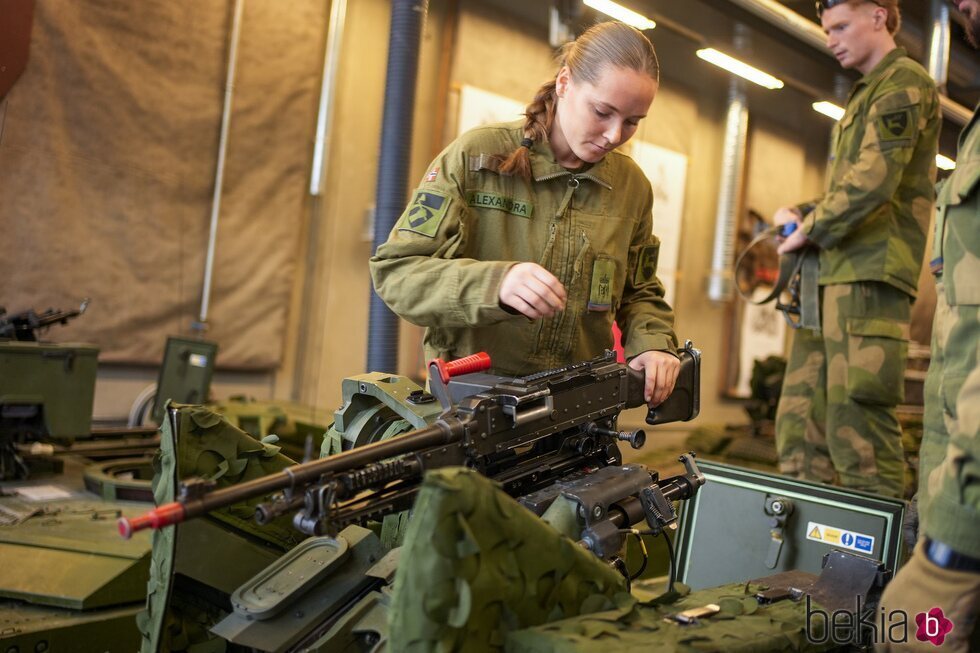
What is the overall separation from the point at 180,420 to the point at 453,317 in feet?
1.97

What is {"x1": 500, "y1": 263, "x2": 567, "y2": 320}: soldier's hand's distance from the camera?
167cm

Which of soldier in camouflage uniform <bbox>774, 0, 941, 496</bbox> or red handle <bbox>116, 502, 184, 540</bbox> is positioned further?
soldier in camouflage uniform <bbox>774, 0, 941, 496</bbox>

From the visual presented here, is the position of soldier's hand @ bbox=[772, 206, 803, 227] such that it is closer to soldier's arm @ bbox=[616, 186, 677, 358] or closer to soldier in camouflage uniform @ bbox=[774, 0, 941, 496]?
soldier in camouflage uniform @ bbox=[774, 0, 941, 496]

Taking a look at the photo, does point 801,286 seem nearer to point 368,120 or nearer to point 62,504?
point 62,504

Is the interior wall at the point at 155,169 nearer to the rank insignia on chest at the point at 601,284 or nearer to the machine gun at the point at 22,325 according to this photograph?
the machine gun at the point at 22,325

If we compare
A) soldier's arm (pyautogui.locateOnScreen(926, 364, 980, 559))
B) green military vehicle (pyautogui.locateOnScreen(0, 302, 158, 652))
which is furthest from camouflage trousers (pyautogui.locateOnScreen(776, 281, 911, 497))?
green military vehicle (pyautogui.locateOnScreen(0, 302, 158, 652))

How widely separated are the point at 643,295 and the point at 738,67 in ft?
16.6

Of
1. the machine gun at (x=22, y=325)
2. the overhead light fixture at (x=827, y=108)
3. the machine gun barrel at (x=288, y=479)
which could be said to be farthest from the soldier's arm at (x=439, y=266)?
the overhead light fixture at (x=827, y=108)

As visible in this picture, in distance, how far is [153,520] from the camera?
121 cm

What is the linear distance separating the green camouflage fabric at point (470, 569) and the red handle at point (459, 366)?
379mm

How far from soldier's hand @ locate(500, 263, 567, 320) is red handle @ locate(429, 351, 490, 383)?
123 mm

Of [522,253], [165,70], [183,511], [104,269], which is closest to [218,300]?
[104,269]

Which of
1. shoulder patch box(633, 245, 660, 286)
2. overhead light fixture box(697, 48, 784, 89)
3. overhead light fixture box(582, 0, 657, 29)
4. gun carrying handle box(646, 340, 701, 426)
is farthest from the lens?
overhead light fixture box(697, 48, 784, 89)

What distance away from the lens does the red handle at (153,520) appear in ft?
3.90
